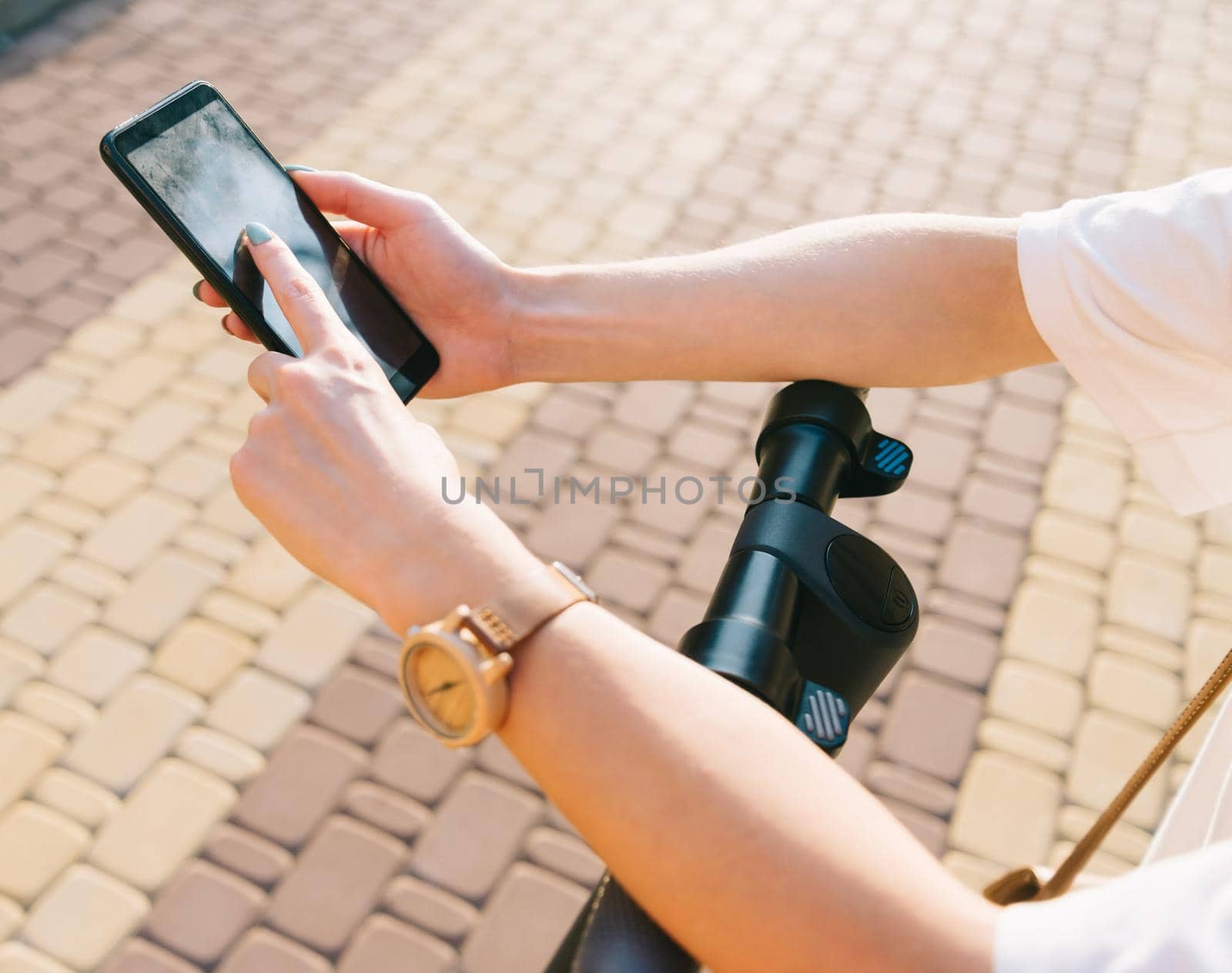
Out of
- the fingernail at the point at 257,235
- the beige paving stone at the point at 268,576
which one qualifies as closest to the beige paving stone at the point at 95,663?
the beige paving stone at the point at 268,576

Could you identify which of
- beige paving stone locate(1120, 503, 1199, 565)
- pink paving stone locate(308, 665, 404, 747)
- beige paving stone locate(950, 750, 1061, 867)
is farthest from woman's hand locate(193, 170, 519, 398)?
beige paving stone locate(1120, 503, 1199, 565)

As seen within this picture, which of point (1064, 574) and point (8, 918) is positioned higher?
point (8, 918)

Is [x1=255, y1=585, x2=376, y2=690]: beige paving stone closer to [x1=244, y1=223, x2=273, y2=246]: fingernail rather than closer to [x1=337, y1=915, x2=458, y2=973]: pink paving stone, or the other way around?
[x1=337, y1=915, x2=458, y2=973]: pink paving stone

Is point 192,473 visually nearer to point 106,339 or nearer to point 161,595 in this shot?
point 161,595

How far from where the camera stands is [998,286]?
5.07ft

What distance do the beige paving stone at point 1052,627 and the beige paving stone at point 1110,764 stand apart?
19 cm

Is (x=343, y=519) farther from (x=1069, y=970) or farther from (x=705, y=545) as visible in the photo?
(x=705, y=545)

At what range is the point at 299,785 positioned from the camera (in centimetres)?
274

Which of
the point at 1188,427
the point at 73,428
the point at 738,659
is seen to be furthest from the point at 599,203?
the point at 738,659

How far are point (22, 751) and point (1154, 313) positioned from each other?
2850mm

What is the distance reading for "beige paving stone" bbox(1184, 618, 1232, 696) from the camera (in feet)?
10.3

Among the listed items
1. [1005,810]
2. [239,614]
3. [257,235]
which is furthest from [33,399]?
[1005,810]

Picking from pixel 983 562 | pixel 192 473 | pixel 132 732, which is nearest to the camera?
pixel 132 732

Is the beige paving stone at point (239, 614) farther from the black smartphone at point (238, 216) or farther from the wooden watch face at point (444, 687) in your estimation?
the wooden watch face at point (444, 687)
